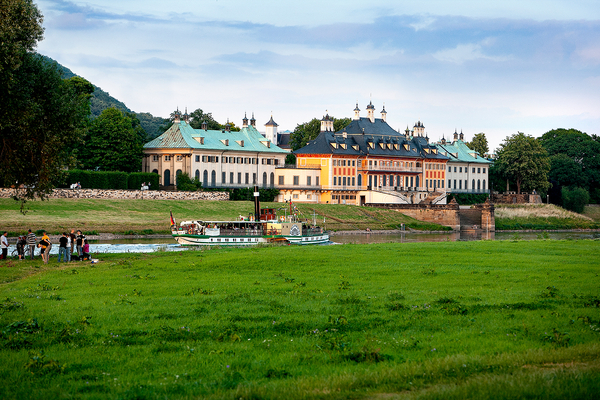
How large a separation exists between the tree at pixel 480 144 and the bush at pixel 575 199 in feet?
83.6

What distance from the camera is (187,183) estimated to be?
3733 inches

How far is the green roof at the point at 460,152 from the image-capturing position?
128 m

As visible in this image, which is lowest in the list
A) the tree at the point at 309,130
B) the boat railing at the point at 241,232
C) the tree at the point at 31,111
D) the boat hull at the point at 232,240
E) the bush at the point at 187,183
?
the boat hull at the point at 232,240

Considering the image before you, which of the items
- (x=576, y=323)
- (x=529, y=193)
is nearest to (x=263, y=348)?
(x=576, y=323)

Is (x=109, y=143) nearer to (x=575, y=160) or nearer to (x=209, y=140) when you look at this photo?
(x=209, y=140)

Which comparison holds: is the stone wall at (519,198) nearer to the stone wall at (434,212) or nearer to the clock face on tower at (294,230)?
the stone wall at (434,212)

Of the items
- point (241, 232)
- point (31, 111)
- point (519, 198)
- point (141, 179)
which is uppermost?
point (31, 111)

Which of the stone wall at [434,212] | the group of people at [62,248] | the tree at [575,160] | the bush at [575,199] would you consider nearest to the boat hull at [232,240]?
the group of people at [62,248]

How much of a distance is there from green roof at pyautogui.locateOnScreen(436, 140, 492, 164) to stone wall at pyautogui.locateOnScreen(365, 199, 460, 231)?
95.9ft

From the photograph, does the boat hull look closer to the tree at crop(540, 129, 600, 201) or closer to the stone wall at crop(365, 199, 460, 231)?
the stone wall at crop(365, 199, 460, 231)

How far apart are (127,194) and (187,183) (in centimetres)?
1226

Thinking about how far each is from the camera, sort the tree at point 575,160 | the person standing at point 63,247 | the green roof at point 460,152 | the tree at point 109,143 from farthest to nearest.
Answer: the tree at point 575,160 < the green roof at point 460,152 < the tree at point 109,143 < the person standing at point 63,247

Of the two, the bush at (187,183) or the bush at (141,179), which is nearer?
the bush at (141,179)

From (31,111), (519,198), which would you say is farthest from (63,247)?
(519,198)
